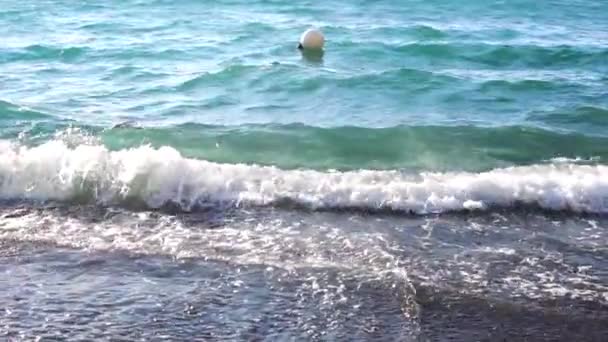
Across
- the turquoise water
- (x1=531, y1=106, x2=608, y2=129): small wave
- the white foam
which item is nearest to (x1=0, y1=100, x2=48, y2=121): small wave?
the turquoise water

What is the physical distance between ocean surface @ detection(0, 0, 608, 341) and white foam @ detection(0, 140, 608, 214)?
32 millimetres

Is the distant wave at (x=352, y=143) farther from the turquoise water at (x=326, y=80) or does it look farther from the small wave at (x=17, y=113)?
the small wave at (x=17, y=113)

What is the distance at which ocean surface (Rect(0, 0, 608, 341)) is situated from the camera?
6492 mm

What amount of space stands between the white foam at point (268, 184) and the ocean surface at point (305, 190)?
0.03m

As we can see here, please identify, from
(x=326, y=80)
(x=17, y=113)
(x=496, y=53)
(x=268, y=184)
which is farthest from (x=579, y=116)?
(x=17, y=113)

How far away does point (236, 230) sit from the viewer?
824 centimetres

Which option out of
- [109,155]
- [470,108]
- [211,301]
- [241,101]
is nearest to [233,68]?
[241,101]

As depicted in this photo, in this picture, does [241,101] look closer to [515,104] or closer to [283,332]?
[515,104]

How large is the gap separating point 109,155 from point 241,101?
4061 mm

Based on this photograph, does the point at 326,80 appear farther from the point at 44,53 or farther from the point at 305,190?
the point at 44,53

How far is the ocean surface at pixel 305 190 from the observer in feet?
21.3

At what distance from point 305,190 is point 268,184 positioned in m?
0.43

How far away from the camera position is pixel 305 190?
30.8 feet

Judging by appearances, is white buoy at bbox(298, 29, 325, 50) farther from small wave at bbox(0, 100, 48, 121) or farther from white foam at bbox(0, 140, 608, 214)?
white foam at bbox(0, 140, 608, 214)
